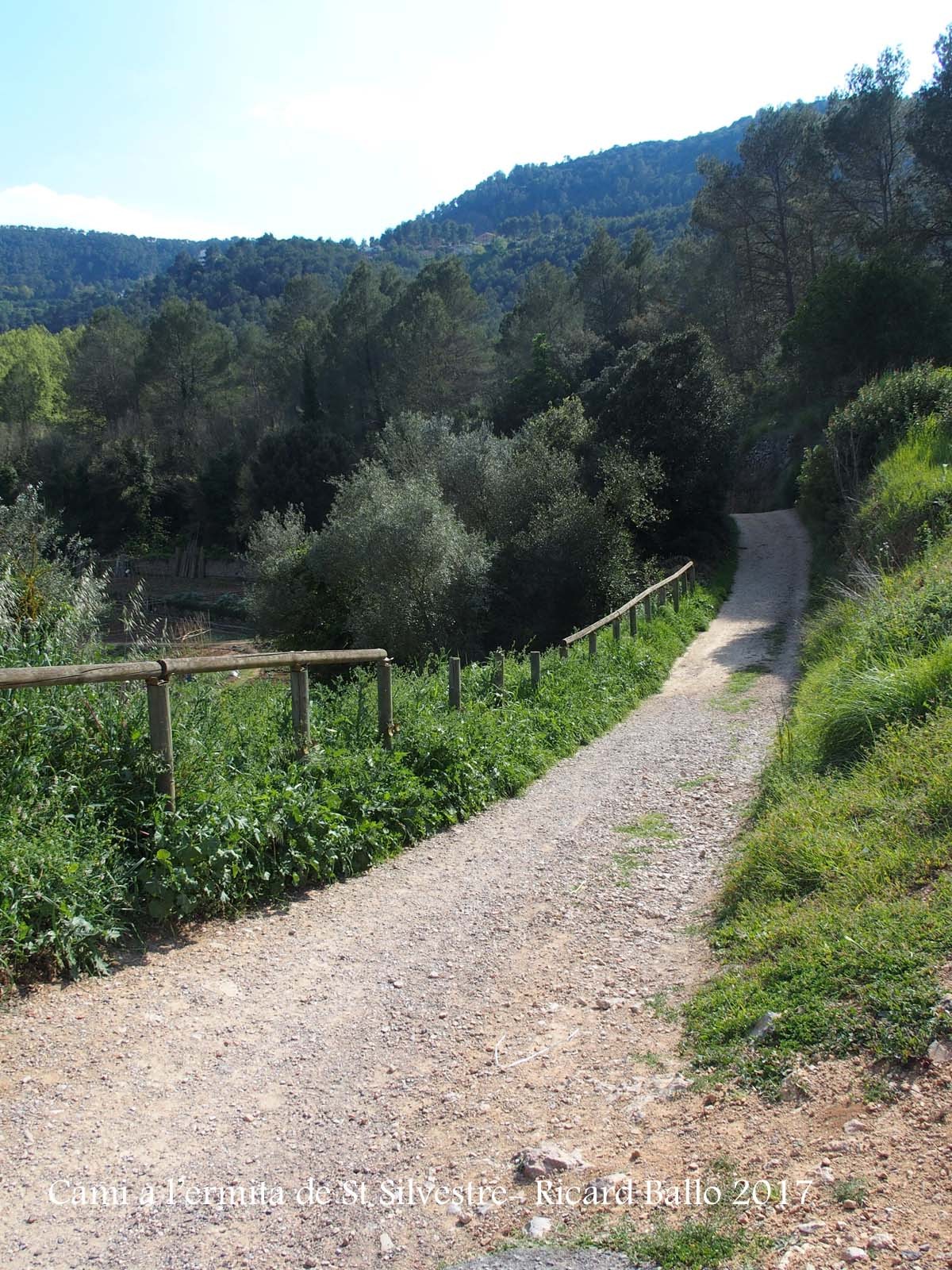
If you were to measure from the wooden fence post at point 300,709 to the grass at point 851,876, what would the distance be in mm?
3242

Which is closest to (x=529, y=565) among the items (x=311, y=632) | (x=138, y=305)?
(x=311, y=632)

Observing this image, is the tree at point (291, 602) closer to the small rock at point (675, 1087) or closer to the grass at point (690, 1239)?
the small rock at point (675, 1087)

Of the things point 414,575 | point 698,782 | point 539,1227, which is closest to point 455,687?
point 698,782

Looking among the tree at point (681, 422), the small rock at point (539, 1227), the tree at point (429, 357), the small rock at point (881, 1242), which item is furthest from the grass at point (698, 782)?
the tree at point (429, 357)

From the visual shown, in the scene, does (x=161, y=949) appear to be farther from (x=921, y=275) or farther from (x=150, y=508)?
(x=150, y=508)

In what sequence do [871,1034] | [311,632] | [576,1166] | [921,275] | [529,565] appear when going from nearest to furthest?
1. [576,1166]
2. [871,1034]
3. [529,565]
4. [311,632]
5. [921,275]

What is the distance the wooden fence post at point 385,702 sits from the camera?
314 inches

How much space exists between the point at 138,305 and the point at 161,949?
6272 inches

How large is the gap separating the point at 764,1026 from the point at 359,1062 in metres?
1.86

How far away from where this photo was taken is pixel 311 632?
28125 millimetres

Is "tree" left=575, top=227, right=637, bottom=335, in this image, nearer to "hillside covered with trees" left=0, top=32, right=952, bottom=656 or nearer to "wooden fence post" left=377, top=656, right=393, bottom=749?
"hillside covered with trees" left=0, top=32, right=952, bottom=656

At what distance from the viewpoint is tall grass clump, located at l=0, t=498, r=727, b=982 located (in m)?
4.88

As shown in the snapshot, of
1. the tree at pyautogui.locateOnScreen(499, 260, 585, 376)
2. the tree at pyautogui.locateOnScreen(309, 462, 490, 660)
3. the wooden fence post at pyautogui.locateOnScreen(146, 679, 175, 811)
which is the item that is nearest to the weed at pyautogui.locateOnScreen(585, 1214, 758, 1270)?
the wooden fence post at pyautogui.locateOnScreen(146, 679, 175, 811)

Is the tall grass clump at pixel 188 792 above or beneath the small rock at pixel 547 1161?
above
